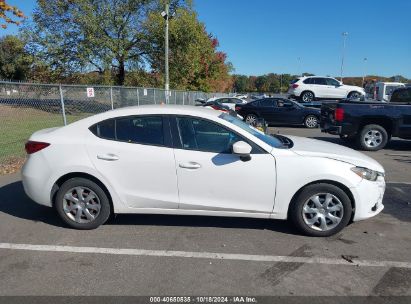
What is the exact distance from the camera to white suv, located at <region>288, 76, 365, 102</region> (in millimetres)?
21891

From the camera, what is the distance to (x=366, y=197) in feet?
14.7

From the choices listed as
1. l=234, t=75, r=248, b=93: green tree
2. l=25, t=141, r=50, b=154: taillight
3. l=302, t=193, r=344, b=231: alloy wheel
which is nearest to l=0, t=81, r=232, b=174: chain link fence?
l=25, t=141, r=50, b=154: taillight

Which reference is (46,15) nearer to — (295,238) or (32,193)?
(32,193)

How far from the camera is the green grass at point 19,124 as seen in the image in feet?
33.7

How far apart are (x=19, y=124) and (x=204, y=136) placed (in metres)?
12.5

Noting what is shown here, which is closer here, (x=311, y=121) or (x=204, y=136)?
(x=204, y=136)

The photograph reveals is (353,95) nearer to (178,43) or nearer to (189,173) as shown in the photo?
(178,43)

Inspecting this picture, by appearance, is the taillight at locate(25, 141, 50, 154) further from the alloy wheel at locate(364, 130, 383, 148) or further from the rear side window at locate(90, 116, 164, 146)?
the alloy wheel at locate(364, 130, 383, 148)

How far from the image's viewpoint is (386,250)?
4242 mm

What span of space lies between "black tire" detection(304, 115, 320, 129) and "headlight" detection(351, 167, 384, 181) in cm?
1421

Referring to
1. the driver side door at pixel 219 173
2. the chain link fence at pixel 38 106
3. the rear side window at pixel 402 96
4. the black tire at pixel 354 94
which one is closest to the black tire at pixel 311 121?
the black tire at pixel 354 94

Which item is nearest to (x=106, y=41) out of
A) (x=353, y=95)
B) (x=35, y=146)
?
(x=353, y=95)

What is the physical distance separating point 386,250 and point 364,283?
0.91 m

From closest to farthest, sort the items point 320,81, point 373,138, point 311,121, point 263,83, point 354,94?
point 373,138
point 311,121
point 354,94
point 320,81
point 263,83
